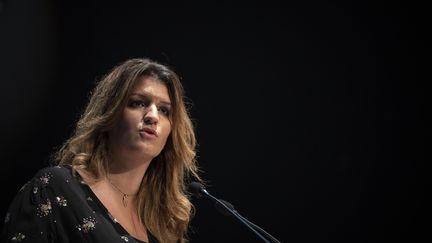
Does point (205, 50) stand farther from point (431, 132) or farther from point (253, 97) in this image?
point (431, 132)

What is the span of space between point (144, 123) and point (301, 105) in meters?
1.17

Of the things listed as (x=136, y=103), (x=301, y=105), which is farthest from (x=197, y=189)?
(x=301, y=105)

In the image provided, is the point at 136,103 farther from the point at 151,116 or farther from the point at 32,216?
the point at 32,216

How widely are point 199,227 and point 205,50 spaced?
971 millimetres

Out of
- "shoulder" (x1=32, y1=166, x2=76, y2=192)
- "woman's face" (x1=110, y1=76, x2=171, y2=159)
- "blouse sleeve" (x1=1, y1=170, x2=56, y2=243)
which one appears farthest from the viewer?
"woman's face" (x1=110, y1=76, x2=171, y2=159)

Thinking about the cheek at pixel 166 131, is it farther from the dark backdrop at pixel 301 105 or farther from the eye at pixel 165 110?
the dark backdrop at pixel 301 105

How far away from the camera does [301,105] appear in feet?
8.39

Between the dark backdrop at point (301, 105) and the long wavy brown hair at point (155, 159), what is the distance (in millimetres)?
559

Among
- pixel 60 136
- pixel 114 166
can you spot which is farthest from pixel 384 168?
pixel 60 136

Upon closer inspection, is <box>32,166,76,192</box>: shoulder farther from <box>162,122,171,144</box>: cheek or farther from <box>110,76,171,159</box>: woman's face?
<box>162,122,171,144</box>: cheek

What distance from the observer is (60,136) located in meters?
2.27

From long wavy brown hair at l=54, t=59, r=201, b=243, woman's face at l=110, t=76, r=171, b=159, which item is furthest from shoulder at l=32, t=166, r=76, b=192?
woman's face at l=110, t=76, r=171, b=159

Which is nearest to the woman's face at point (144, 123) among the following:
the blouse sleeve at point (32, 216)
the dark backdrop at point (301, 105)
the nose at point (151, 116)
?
the nose at point (151, 116)

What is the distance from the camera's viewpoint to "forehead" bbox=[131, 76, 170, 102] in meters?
1.71
